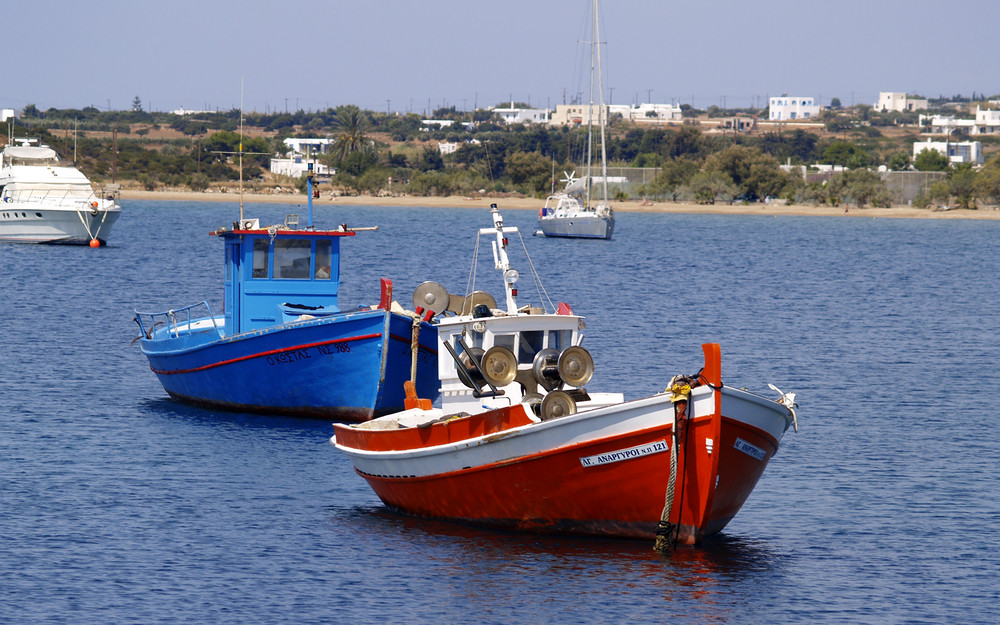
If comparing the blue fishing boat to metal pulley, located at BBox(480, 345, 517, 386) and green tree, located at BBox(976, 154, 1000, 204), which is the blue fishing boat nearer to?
metal pulley, located at BBox(480, 345, 517, 386)

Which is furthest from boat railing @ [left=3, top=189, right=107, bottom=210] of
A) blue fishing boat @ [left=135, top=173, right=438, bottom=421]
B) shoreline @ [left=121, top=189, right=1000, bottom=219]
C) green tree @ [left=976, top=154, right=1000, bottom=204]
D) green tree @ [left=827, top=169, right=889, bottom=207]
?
green tree @ [left=976, top=154, right=1000, bottom=204]

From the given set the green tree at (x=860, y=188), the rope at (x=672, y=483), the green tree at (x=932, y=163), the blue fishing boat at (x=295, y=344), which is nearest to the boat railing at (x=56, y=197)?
the blue fishing boat at (x=295, y=344)

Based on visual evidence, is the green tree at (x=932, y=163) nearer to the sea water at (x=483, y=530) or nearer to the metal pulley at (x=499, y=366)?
the sea water at (x=483, y=530)

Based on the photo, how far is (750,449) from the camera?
18.6m

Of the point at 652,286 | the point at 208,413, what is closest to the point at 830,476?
the point at 208,413

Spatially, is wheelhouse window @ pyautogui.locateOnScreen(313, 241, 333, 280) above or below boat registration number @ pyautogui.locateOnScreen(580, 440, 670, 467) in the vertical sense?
above

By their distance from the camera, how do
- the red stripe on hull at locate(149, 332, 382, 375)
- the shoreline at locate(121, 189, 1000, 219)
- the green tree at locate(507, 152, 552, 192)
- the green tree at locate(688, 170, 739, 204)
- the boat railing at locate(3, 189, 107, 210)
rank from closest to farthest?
the red stripe on hull at locate(149, 332, 382, 375) → the boat railing at locate(3, 189, 107, 210) → the shoreline at locate(121, 189, 1000, 219) → the green tree at locate(688, 170, 739, 204) → the green tree at locate(507, 152, 552, 192)

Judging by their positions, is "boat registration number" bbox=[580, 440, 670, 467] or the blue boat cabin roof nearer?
"boat registration number" bbox=[580, 440, 670, 467]

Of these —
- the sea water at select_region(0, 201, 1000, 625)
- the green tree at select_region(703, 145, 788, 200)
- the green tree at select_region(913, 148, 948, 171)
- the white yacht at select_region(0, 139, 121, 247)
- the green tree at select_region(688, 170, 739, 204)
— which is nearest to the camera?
the sea water at select_region(0, 201, 1000, 625)

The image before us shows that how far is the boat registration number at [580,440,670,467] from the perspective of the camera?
59.3 feet

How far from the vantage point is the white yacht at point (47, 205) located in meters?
81.6

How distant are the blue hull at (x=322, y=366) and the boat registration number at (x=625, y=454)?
8.74 metres

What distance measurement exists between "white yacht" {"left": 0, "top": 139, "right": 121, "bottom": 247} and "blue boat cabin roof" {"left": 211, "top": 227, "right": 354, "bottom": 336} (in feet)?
188

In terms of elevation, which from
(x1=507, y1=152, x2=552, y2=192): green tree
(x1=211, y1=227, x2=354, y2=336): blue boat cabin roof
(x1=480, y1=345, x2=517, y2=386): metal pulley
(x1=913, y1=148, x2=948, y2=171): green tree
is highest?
(x1=913, y1=148, x2=948, y2=171): green tree
